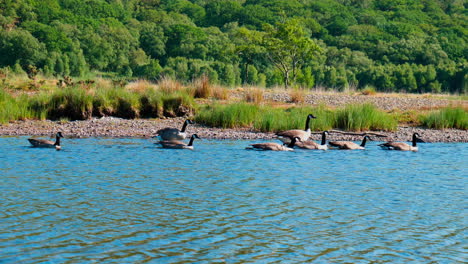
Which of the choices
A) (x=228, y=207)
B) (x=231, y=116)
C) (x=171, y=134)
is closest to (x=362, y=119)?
(x=231, y=116)

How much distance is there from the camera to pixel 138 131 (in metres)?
23.9

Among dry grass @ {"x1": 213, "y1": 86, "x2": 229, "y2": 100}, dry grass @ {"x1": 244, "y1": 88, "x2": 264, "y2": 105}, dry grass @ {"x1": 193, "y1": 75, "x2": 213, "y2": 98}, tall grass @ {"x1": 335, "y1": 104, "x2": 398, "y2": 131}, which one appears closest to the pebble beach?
tall grass @ {"x1": 335, "y1": 104, "x2": 398, "y2": 131}

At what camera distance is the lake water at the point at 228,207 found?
8.80 meters

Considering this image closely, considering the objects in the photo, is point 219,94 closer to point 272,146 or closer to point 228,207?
point 272,146

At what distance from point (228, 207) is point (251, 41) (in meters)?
58.7

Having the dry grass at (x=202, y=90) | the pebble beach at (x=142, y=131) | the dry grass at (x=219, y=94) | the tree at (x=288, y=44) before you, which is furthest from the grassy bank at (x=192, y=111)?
the tree at (x=288, y=44)

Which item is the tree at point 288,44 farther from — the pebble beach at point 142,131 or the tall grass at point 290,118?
the pebble beach at point 142,131

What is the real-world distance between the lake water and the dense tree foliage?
→ 3160 centimetres

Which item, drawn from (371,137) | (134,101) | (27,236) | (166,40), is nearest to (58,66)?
(166,40)

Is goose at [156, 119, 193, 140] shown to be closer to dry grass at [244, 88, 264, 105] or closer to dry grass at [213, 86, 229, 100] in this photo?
dry grass at [244, 88, 264, 105]

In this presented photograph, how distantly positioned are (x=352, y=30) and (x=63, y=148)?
128 meters

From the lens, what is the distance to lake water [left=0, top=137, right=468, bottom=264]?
8.80 m

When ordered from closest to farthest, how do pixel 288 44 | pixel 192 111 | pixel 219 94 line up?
pixel 192 111
pixel 219 94
pixel 288 44

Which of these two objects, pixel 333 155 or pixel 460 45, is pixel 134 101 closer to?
pixel 333 155
